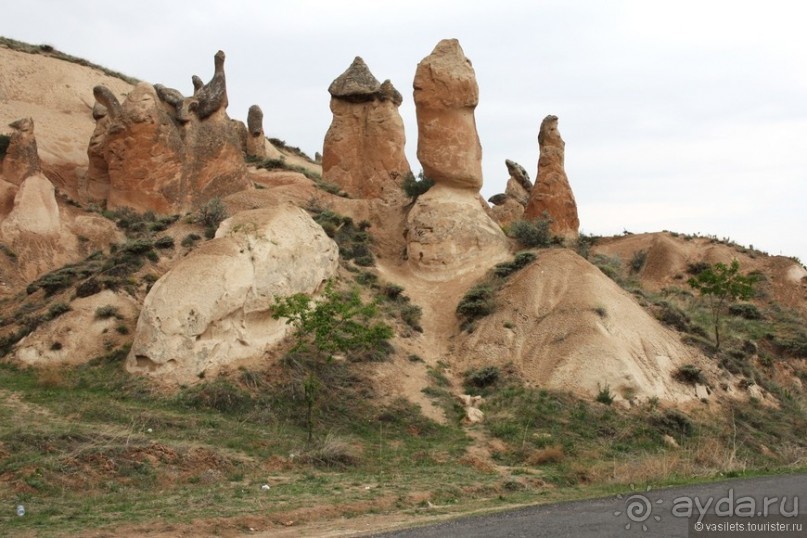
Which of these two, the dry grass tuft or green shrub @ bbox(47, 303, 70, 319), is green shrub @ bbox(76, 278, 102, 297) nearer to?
green shrub @ bbox(47, 303, 70, 319)

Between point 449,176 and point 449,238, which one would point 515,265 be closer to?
point 449,238

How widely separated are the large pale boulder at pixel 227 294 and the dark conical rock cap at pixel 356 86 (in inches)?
545

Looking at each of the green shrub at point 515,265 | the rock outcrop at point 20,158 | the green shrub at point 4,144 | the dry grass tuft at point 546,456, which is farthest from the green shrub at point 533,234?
the green shrub at point 4,144

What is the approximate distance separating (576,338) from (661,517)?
13.9 m

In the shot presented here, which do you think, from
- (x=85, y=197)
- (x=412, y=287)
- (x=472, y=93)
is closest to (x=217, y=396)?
(x=412, y=287)

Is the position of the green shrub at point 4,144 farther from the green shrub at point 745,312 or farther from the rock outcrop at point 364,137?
the green shrub at point 745,312

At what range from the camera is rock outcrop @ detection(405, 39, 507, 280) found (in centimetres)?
3244

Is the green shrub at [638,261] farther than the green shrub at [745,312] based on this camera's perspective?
Yes

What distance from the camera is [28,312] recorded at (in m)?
27.8

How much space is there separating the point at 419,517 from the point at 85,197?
28.4 m

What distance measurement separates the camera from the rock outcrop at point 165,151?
38.4 meters

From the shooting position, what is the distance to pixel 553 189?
125ft

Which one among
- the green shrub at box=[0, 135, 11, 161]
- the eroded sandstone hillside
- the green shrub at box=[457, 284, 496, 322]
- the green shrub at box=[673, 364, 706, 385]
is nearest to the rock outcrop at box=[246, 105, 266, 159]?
the eroded sandstone hillside

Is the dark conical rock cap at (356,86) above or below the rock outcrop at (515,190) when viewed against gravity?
above
